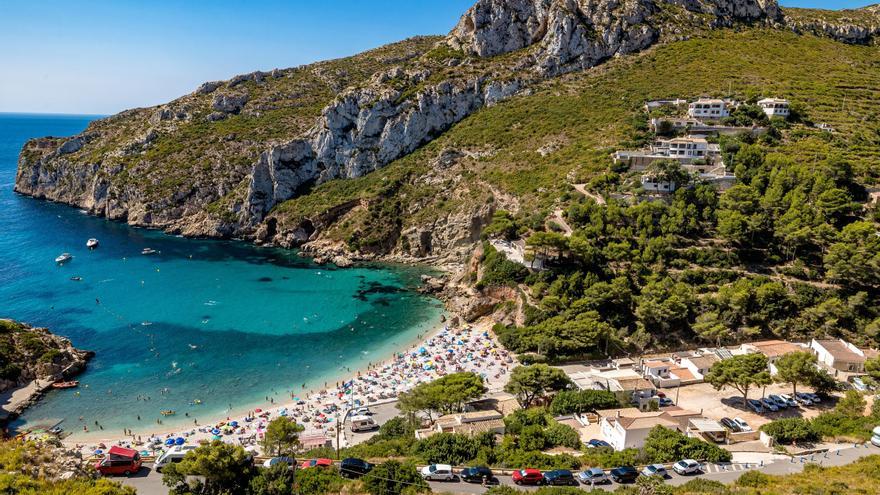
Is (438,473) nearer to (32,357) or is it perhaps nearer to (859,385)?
(859,385)

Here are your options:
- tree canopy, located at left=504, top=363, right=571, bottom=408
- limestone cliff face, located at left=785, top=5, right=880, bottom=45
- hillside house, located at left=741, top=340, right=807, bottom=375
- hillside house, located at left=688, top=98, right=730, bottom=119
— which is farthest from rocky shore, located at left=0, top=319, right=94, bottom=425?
limestone cliff face, located at left=785, top=5, right=880, bottom=45

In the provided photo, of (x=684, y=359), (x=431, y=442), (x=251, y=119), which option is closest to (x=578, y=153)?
(x=684, y=359)

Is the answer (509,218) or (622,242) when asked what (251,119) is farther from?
(622,242)

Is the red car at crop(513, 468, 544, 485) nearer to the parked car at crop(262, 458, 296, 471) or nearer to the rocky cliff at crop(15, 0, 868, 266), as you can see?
the parked car at crop(262, 458, 296, 471)

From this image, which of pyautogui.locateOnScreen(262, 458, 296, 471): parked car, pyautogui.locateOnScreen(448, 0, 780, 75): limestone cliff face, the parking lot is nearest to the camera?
pyautogui.locateOnScreen(262, 458, 296, 471): parked car

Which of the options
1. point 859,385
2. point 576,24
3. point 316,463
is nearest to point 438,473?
point 316,463

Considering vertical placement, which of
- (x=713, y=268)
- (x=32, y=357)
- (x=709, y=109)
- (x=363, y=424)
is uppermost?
(x=709, y=109)
